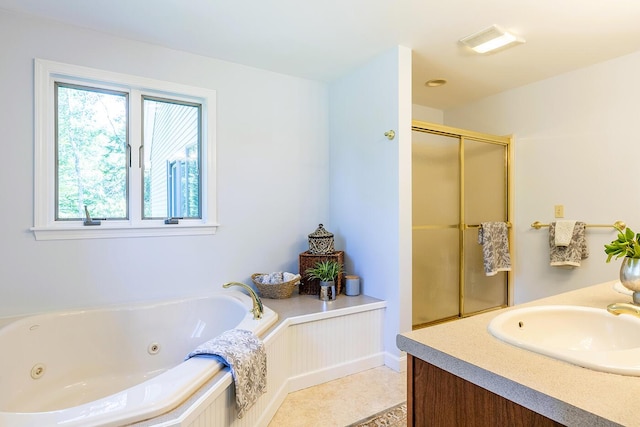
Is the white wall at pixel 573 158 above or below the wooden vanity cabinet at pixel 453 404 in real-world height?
above

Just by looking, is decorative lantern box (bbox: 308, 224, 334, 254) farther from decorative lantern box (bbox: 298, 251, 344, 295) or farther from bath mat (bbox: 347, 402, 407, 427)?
bath mat (bbox: 347, 402, 407, 427)

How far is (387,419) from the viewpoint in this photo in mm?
1883

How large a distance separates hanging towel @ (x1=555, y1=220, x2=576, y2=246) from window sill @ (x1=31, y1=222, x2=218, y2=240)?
2.72m

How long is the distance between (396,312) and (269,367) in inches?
39.9

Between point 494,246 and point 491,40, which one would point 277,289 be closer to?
point 494,246

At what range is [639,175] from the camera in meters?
2.51

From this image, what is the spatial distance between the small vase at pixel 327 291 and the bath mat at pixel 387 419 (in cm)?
83

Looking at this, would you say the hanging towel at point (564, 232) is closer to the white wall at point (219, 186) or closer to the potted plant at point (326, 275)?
the potted plant at point (326, 275)

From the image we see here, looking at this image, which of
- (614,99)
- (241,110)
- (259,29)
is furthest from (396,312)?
(614,99)

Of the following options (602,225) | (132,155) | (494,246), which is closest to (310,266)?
(132,155)

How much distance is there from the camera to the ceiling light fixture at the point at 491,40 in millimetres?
2227

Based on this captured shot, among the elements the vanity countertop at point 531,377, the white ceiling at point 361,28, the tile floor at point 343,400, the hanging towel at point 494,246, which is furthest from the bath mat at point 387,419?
the white ceiling at point 361,28

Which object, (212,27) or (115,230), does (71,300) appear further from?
(212,27)

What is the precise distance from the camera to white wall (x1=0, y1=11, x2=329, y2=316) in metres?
2.07
